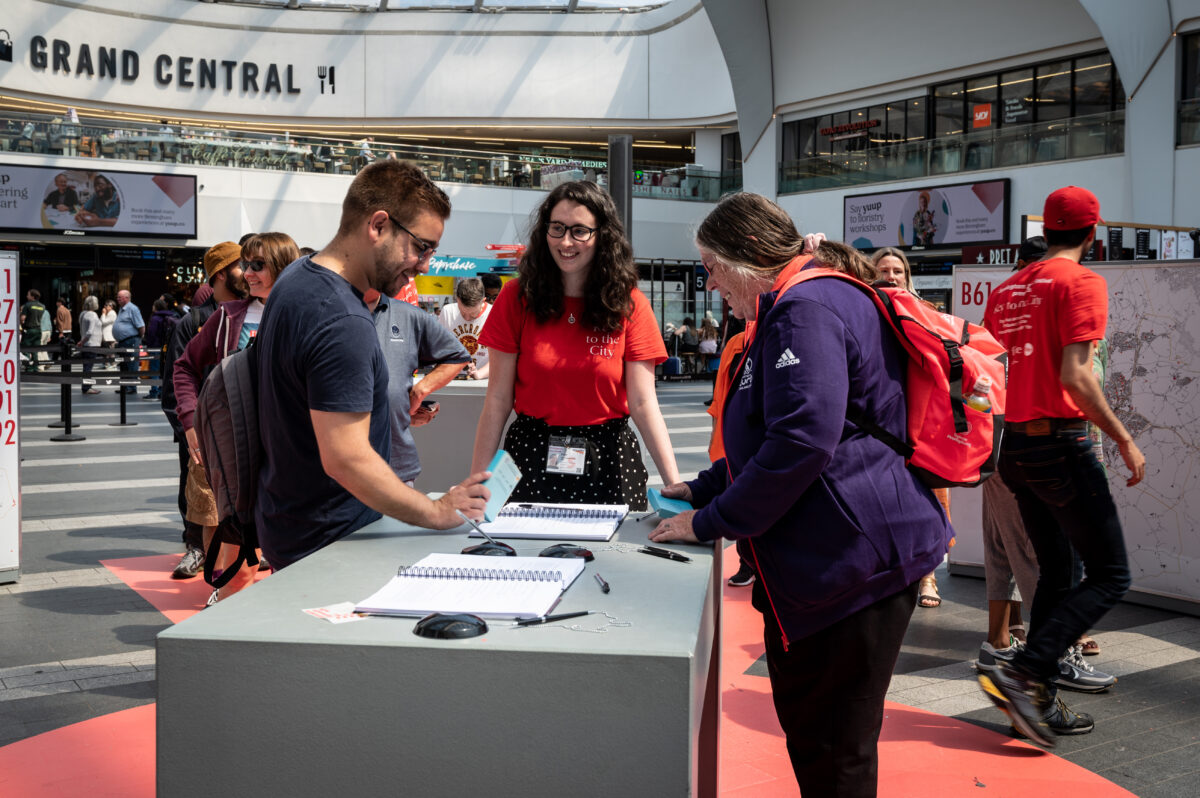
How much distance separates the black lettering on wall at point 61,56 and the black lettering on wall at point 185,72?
9.73 ft

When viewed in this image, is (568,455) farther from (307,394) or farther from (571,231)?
(307,394)

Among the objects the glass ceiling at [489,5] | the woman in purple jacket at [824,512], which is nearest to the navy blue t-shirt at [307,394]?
the woman in purple jacket at [824,512]

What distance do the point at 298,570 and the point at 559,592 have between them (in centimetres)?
57

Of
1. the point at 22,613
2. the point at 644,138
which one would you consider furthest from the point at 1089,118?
the point at 22,613

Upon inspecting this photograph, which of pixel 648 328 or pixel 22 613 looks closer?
pixel 648 328

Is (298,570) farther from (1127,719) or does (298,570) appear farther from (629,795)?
(1127,719)

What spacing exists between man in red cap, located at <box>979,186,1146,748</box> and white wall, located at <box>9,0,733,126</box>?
29.5 meters

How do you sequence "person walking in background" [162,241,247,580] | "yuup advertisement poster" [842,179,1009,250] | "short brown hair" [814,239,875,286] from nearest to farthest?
"short brown hair" [814,239,875,286], "person walking in background" [162,241,247,580], "yuup advertisement poster" [842,179,1009,250]

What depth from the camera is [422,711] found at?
1629 mm

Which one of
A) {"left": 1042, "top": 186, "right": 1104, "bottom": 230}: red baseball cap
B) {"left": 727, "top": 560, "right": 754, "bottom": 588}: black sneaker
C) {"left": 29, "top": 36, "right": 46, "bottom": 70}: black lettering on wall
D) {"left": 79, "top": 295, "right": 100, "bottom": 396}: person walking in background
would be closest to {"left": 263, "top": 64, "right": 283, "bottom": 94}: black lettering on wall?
{"left": 29, "top": 36, "right": 46, "bottom": 70}: black lettering on wall

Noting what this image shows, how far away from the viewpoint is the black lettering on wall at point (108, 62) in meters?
30.3

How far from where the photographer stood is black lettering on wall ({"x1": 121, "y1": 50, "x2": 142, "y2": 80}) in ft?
101

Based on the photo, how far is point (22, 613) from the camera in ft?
17.7

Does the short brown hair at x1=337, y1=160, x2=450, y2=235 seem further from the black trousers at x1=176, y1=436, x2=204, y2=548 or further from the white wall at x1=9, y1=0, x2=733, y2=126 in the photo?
the white wall at x1=9, y1=0, x2=733, y2=126
